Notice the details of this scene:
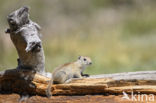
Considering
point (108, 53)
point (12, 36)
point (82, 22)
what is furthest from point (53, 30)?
point (12, 36)

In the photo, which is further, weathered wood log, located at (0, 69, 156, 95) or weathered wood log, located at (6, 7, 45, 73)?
weathered wood log, located at (6, 7, 45, 73)

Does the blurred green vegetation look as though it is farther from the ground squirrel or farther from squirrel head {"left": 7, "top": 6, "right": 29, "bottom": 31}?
squirrel head {"left": 7, "top": 6, "right": 29, "bottom": 31}

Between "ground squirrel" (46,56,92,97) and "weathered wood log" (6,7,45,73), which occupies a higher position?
"weathered wood log" (6,7,45,73)

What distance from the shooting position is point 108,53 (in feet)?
35.0

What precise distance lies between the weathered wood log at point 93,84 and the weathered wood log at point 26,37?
6.5 inches

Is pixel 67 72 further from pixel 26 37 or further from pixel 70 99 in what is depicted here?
pixel 26 37

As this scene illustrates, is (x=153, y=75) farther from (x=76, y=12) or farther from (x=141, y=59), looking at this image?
(x=76, y=12)

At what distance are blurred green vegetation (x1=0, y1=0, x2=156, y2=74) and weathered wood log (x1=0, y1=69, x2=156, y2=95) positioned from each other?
13.7 feet

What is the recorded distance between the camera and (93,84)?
5.36m

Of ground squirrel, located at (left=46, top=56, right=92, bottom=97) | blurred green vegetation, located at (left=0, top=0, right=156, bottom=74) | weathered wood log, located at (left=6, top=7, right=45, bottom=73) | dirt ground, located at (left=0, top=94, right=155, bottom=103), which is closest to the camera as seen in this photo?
dirt ground, located at (left=0, top=94, right=155, bottom=103)

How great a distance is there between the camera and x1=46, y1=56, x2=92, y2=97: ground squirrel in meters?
5.60

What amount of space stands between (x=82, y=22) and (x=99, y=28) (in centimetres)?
52

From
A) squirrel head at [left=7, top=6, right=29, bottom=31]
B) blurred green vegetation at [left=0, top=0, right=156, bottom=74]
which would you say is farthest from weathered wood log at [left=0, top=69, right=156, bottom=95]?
blurred green vegetation at [left=0, top=0, right=156, bottom=74]

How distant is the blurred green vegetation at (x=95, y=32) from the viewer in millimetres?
10320
